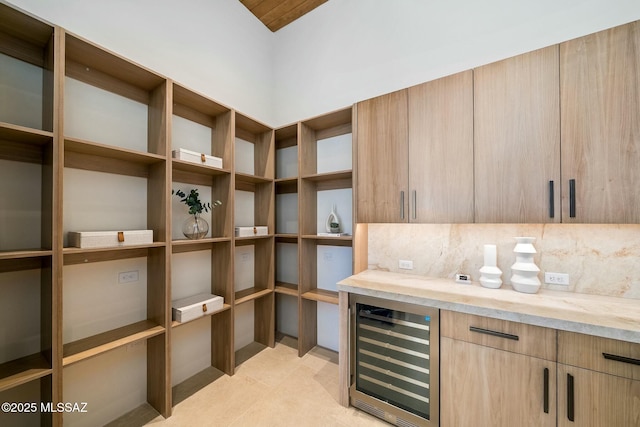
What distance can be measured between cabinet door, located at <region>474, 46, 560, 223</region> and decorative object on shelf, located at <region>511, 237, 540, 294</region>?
231 mm

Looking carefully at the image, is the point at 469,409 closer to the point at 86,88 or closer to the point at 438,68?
the point at 438,68

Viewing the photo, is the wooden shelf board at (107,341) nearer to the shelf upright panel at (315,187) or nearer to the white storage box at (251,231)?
the white storage box at (251,231)

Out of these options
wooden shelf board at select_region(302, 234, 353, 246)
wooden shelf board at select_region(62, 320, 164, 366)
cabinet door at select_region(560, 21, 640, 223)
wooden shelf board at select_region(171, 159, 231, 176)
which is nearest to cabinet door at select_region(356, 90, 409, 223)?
wooden shelf board at select_region(302, 234, 353, 246)

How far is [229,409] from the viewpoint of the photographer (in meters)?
1.77

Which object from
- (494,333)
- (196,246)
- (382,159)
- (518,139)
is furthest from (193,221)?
(518,139)

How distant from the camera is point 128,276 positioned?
1.75 m

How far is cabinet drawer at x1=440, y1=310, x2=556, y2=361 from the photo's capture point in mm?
1210

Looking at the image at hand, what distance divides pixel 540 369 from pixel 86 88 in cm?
321

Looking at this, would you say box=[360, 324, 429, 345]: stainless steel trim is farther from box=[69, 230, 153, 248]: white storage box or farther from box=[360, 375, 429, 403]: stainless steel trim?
box=[69, 230, 153, 248]: white storage box

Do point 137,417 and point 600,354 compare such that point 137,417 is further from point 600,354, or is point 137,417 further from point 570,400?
point 600,354

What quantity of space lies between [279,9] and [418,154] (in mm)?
2473

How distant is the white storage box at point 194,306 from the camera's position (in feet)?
5.83

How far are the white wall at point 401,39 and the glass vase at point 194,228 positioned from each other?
1714 millimetres

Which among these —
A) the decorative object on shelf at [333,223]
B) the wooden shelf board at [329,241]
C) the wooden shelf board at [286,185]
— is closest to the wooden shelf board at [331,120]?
the wooden shelf board at [286,185]
